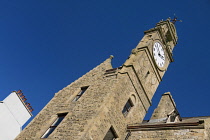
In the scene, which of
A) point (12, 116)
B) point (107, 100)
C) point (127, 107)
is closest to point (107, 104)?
point (107, 100)

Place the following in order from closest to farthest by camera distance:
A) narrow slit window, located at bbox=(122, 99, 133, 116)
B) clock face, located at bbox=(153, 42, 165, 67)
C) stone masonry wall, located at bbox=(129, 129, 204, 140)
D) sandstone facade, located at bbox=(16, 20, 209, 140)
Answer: stone masonry wall, located at bbox=(129, 129, 204, 140)
sandstone facade, located at bbox=(16, 20, 209, 140)
narrow slit window, located at bbox=(122, 99, 133, 116)
clock face, located at bbox=(153, 42, 165, 67)

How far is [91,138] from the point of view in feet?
40.1

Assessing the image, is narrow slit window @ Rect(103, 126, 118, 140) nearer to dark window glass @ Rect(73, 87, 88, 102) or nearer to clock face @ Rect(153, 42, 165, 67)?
dark window glass @ Rect(73, 87, 88, 102)

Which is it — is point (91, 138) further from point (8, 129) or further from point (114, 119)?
point (8, 129)

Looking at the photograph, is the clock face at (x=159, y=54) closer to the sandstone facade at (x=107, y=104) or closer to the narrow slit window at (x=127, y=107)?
the sandstone facade at (x=107, y=104)

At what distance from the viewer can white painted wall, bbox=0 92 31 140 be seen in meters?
19.6

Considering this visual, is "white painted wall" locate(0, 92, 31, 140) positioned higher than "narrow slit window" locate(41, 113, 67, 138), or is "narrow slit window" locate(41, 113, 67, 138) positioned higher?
"white painted wall" locate(0, 92, 31, 140)

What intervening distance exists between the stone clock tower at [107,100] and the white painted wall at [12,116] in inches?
189

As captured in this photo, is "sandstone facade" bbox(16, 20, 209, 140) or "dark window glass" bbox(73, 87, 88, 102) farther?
"dark window glass" bbox(73, 87, 88, 102)

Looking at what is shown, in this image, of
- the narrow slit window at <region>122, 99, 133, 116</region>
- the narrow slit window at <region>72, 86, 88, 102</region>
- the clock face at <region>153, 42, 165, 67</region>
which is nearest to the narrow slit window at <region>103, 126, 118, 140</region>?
the narrow slit window at <region>122, 99, 133, 116</region>

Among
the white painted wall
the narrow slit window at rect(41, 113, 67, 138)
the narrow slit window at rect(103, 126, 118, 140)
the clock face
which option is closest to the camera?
the narrow slit window at rect(41, 113, 67, 138)

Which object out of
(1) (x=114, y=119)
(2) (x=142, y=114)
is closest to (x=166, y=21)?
(2) (x=142, y=114)

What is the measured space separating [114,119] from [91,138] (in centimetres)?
233

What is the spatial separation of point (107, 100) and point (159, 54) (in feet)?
23.2
